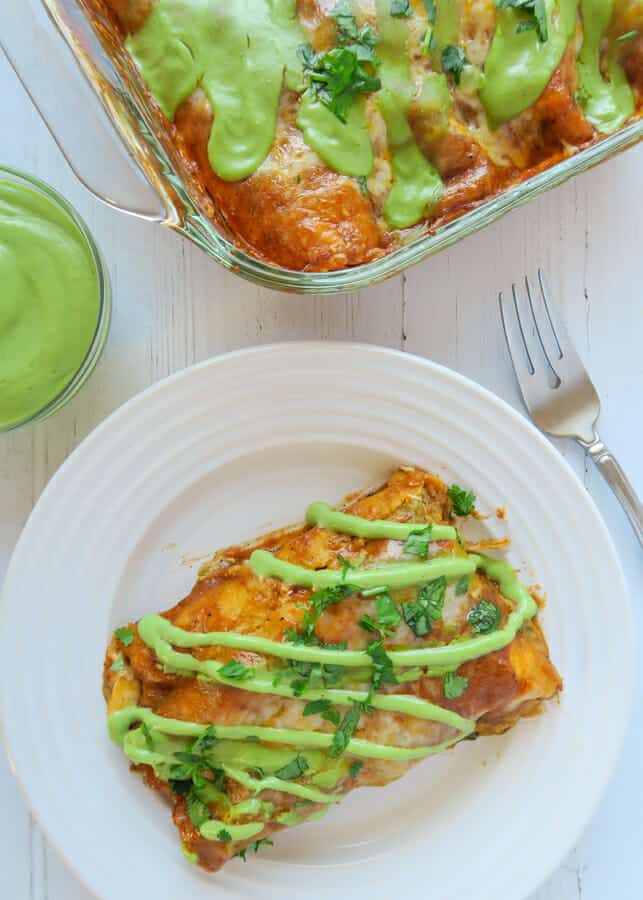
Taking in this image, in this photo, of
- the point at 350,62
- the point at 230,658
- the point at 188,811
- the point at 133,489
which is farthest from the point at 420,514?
the point at 350,62

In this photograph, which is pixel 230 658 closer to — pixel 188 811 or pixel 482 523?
pixel 188 811

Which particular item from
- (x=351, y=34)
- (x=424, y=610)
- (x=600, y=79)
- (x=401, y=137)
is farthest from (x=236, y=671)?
(x=600, y=79)

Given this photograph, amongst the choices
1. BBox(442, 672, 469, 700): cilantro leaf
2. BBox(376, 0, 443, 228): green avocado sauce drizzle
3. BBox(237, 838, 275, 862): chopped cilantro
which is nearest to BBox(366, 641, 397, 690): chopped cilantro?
BBox(442, 672, 469, 700): cilantro leaf

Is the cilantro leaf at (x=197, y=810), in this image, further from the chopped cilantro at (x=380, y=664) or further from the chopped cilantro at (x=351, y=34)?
the chopped cilantro at (x=351, y=34)

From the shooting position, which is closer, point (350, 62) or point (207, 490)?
point (350, 62)

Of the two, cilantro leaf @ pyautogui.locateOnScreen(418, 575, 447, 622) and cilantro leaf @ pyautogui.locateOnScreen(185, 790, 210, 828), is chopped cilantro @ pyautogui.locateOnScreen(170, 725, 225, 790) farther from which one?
cilantro leaf @ pyautogui.locateOnScreen(418, 575, 447, 622)

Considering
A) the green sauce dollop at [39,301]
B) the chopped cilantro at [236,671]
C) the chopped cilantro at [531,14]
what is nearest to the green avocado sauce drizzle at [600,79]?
the chopped cilantro at [531,14]
